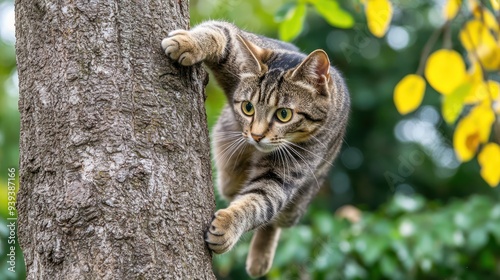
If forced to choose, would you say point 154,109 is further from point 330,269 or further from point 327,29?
point 327,29

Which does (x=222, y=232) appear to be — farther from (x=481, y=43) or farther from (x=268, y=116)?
(x=481, y=43)

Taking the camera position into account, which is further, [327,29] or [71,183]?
[327,29]

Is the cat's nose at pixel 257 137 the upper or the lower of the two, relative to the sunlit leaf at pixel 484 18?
lower

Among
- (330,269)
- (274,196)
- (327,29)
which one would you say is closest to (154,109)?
(274,196)

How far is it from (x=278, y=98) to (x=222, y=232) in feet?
3.04

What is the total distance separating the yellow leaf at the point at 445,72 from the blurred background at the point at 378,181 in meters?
0.46

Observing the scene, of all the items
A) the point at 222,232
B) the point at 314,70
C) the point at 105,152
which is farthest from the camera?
the point at 314,70

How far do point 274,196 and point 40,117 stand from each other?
1173mm

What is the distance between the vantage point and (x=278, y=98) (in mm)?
2992

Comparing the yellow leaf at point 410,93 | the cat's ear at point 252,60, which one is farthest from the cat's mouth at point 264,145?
the yellow leaf at point 410,93

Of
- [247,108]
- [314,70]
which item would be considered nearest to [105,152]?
[247,108]

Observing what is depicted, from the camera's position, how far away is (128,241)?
6.14 feet

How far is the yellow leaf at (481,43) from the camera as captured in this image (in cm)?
304

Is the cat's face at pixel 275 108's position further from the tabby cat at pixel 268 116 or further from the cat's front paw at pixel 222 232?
the cat's front paw at pixel 222 232
